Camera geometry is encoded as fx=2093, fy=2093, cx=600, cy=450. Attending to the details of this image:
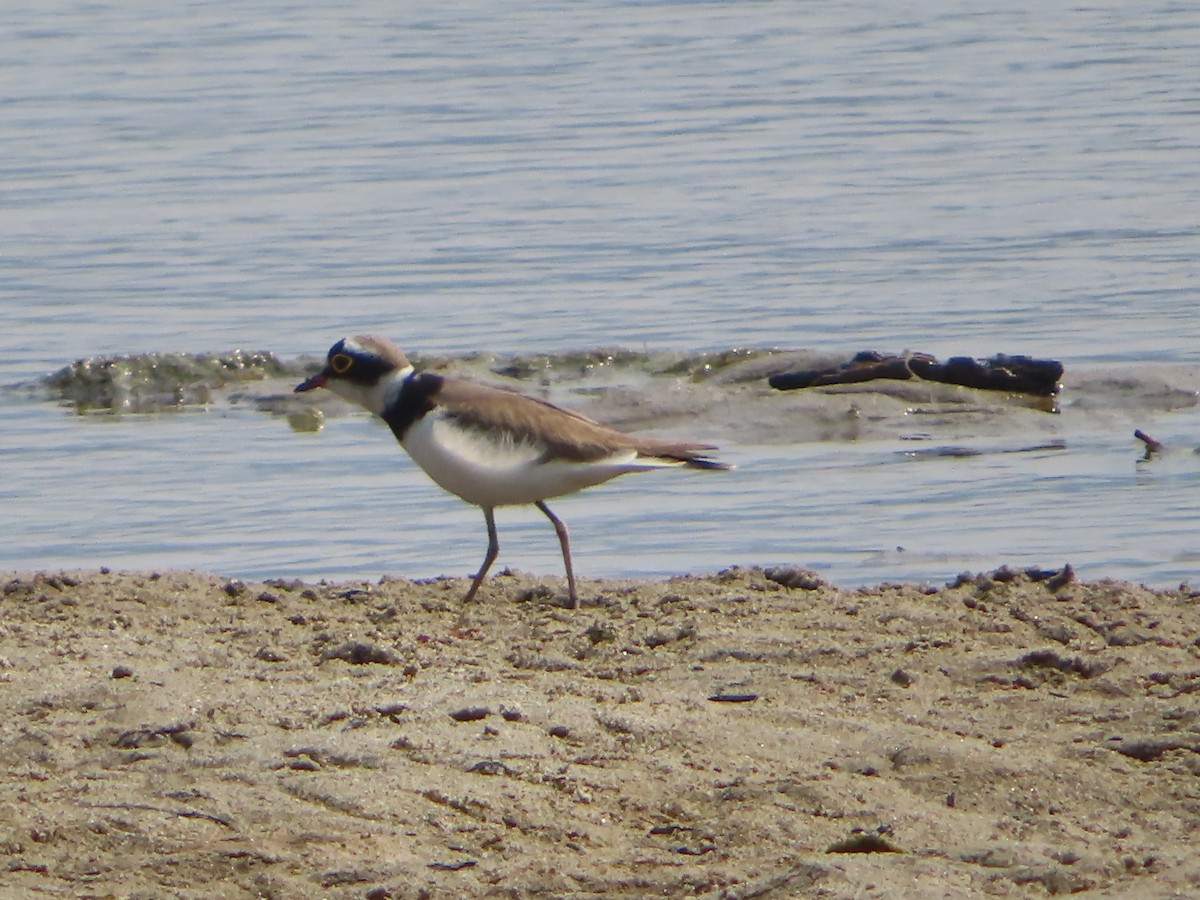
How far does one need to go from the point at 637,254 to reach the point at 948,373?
14.7ft

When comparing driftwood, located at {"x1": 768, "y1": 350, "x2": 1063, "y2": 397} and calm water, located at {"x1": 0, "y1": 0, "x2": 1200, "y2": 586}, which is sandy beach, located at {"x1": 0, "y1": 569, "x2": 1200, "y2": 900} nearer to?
calm water, located at {"x1": 0, "y1": 0, "x2": 1200, "y2": 586}

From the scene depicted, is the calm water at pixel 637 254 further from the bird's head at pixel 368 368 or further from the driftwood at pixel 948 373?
the bird's head at pixel 368 368

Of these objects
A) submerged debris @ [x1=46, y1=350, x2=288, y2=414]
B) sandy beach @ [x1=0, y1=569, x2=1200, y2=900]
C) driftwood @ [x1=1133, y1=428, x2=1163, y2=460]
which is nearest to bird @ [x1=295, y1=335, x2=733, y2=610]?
sandy beach @ [x1=0, y1=569, x2=1200, y2=900]

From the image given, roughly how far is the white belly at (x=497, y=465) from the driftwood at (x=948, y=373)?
4477 mm

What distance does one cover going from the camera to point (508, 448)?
7.04 m

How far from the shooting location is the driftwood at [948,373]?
11.2m

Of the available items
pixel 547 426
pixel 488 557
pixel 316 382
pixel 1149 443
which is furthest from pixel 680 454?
pixel 1149 443

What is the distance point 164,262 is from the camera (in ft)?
51.1

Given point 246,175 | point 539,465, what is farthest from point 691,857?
point 246,175

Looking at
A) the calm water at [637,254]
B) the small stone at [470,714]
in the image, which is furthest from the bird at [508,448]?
the small stone at [470,714]

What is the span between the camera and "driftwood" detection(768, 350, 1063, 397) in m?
11.2

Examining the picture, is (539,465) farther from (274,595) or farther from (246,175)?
(246,175)

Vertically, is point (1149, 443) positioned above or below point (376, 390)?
below

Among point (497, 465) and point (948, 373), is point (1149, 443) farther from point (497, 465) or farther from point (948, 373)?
point (497, 465)
